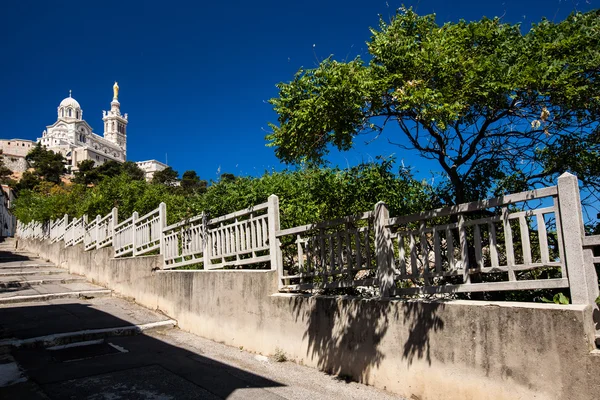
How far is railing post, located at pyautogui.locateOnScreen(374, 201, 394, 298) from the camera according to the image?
15.7ft

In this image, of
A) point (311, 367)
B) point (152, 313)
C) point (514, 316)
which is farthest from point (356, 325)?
point (152, 313)

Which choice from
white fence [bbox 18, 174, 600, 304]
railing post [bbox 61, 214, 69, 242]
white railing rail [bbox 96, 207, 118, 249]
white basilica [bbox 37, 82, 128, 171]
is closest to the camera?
white fence [bbox 18, 174, 600, 304]

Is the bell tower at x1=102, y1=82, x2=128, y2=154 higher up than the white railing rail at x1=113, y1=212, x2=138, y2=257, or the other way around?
the bell tower at x1=102, y1=82, x2=128, y2=154

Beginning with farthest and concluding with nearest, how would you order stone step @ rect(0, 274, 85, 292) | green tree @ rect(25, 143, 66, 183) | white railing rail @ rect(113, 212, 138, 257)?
green tree @ rect(25, 143, 66, 183) → stone step @ rect(0, 274, 85, 292) → white railing rail @ rect(113, 212, 138, 257)

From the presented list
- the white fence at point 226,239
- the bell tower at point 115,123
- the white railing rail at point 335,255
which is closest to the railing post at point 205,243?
the white fence at point 226,239

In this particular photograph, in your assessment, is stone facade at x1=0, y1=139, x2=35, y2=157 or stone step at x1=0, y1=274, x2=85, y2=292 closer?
stone step at x1=0, y1=274, x2=85, y2=292

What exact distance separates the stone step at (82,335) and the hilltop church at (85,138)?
112583mm

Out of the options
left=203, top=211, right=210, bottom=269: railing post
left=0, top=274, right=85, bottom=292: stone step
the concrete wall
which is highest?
left=203, top=211, right=210, bottom=269: railing post

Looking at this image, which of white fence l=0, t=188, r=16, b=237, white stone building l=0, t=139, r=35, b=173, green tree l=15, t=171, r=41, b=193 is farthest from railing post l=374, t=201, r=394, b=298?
white stone building l=0, t=139, r=35, b=173

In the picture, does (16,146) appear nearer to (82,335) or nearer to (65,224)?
(65,224)

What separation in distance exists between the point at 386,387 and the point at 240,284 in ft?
9.99

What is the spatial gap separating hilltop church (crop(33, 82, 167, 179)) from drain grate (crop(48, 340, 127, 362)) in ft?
373

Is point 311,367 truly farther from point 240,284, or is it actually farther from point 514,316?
point 514,316

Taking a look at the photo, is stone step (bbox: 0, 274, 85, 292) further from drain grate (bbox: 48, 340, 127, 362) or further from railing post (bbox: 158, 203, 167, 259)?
drain grate (bbox: 48, 340, 127, 362)
